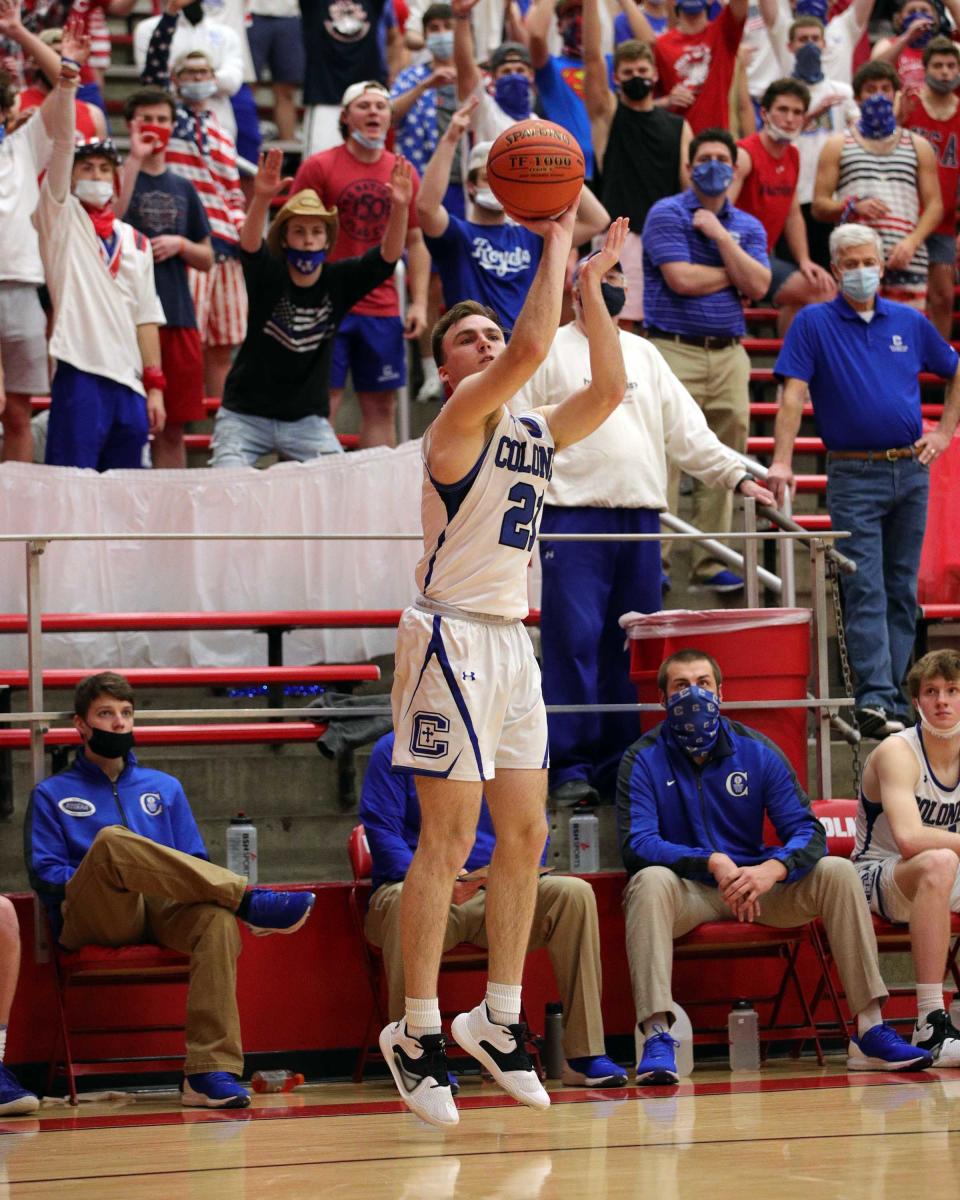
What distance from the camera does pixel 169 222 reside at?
31.6 ft

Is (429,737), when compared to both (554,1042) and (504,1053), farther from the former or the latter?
(554,1042)

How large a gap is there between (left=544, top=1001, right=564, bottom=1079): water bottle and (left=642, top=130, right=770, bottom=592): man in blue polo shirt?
A: 3.44 metres

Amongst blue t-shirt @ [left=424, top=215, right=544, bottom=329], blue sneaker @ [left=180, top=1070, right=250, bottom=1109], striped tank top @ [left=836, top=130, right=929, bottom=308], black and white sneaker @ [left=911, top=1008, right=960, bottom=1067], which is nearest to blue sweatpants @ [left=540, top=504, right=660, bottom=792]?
black and white sneaker @ [left=911, top=1008, right=960, bottom=1067]

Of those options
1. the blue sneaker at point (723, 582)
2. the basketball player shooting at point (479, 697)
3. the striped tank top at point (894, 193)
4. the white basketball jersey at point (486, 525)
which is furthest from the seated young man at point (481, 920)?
the striped tank top at point (894, 193)

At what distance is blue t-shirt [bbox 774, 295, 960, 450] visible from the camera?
8.44 meters

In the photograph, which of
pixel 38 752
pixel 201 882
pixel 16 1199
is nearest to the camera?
pixel 16 1199

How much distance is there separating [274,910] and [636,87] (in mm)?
5999

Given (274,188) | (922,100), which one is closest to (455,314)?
(274,188)

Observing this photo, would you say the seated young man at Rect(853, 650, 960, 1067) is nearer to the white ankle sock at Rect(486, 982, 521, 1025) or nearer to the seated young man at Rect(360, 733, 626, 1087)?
the seated young man at Rect(360, 733, 626, 1087)

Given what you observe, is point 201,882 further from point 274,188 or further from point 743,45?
point 743,45

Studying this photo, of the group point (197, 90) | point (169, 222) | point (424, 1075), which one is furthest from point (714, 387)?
point (424, 1075)

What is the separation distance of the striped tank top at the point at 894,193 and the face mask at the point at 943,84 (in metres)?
0.60

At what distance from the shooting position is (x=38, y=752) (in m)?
6.75

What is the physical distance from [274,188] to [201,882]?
11.5ft
